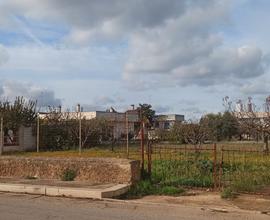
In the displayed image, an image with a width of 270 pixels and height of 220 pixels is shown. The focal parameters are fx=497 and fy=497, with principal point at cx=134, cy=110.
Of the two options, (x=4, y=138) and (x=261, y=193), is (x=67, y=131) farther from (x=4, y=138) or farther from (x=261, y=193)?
(x=261, y=193)

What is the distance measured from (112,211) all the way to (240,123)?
19352 mm

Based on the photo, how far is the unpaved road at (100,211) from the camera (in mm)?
9727

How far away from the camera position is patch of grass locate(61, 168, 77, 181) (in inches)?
579

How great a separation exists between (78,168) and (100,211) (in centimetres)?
445

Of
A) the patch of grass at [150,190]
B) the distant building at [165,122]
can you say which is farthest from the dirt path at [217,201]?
the distant building at [165,122]

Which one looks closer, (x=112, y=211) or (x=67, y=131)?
(x=112, y=211)

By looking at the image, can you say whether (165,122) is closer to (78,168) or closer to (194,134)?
(194,134)

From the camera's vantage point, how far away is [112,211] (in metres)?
10.5

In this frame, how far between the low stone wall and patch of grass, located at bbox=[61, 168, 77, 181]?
0.09 m

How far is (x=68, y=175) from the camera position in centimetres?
1477

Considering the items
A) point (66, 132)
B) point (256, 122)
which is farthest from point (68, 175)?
point (66, 132)

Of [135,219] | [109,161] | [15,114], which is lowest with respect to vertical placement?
[135,219]

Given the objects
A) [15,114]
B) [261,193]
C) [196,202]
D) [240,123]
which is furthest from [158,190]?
[15,114]

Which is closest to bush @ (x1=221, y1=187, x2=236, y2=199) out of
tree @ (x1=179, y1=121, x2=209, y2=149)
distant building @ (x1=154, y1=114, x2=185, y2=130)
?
tree @ (x1=179, y1=121, x2=209, y2=149)
